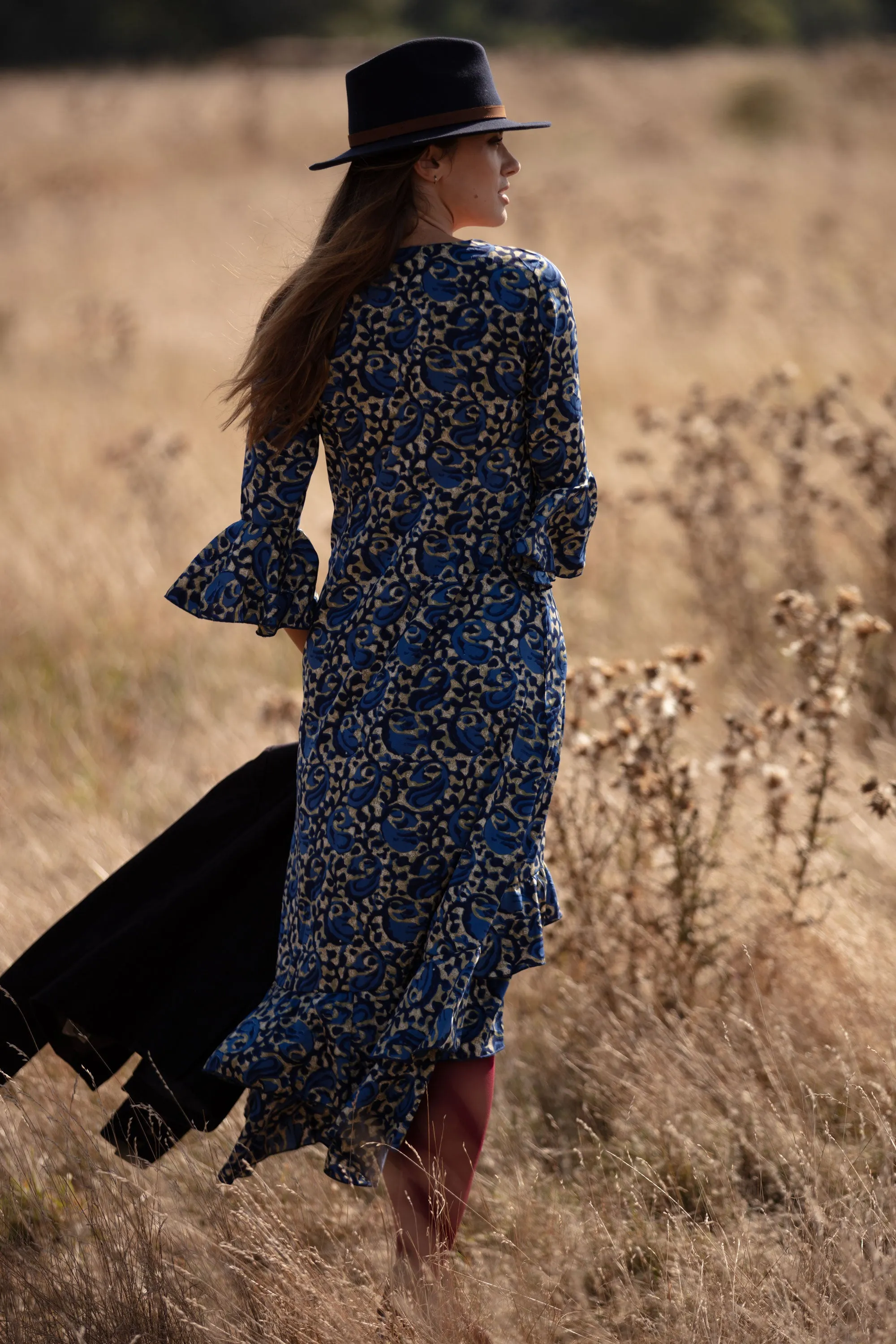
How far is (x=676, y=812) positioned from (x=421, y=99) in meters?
1.64

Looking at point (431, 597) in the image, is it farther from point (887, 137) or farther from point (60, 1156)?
point (887, 137)

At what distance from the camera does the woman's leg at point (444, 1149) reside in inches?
81.4

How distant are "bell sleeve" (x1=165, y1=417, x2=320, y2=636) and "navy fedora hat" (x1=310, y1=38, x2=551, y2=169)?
452 millimetres

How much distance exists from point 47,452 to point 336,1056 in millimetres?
6646

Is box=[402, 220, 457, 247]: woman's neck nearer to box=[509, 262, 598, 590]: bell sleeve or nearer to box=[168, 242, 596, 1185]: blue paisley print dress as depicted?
box=[168, 242, 596, 1185]: blue paisley print dress

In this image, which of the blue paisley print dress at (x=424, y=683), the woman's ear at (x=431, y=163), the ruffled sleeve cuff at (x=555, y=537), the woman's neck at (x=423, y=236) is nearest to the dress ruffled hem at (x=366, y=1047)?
the blue paisley print dress at (x=424, y=683)

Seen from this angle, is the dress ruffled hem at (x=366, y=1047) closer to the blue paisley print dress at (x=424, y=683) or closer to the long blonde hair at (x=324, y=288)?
the blue paisley print dress at (x=424, y=683)

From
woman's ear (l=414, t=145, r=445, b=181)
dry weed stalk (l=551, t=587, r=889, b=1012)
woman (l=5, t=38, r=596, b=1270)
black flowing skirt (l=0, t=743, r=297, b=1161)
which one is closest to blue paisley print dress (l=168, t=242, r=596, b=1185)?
woman (l=5, t=38, r=596, b=1270)

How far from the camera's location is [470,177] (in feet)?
6.70

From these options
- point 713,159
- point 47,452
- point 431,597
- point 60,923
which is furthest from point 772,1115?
point 713,159

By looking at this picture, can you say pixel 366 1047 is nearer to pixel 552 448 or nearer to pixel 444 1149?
pixel 444 1149

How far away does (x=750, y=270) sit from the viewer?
491 inches

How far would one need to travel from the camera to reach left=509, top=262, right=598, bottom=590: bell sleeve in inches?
79.1

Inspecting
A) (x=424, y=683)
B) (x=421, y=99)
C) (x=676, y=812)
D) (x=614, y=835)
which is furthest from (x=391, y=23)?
(x=424, y=683)
